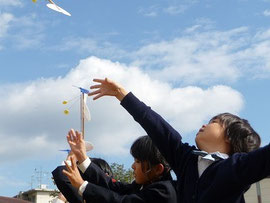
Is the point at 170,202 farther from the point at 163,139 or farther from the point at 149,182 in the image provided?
the point at 163,139

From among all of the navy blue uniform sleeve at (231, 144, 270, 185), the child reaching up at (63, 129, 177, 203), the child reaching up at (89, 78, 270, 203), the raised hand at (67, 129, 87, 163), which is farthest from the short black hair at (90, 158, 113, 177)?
the navy blue uniform sleeve at (231, 144, 270, 185)

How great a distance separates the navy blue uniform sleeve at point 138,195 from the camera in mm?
3279

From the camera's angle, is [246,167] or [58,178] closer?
[246,167]

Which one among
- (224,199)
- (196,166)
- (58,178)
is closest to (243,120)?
(196,166)

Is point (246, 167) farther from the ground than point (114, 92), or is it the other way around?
point (114, 92)

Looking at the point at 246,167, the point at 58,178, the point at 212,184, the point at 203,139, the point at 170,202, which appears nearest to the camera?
the point at 246,167

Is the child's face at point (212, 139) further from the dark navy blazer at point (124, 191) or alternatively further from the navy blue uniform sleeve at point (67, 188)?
the navy blue uniform sleeve at point (67, 188)

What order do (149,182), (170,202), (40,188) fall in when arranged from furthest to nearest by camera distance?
1. (40,188)
2. (149,182)
3. (170,202)

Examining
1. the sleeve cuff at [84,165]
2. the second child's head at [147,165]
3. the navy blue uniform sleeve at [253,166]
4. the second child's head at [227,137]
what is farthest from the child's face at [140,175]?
the navy blue uniform sleeve at [253,166]

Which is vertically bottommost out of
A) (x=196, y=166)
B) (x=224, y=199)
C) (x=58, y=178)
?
(x=224, y=199)

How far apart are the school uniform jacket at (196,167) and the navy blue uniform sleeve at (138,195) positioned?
0.37 m

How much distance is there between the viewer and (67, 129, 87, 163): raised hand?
11.5 ft

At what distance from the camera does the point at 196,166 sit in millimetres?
3027

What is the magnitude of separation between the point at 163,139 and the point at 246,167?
64cm
